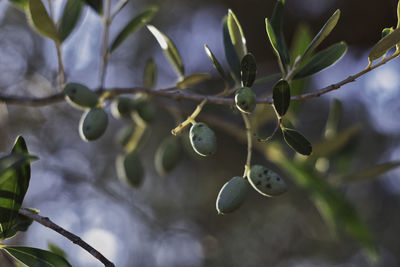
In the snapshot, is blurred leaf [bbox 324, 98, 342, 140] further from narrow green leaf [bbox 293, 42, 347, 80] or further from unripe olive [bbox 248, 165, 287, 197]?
unripe olive [bbox 248, 165, 287, 197]

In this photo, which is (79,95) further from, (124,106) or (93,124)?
(124,106)

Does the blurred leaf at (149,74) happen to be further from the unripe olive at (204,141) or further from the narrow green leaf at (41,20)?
the unripe olive at (204,141)

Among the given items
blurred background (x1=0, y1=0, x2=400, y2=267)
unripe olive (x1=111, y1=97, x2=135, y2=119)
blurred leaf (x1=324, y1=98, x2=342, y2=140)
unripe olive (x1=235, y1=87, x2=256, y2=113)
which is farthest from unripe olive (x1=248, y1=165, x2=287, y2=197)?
blurred background (x1=0, y1=0, x2=400, y2=267)

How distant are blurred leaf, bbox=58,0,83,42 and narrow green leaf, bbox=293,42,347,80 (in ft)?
1.52

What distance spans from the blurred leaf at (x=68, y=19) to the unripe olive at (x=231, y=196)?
48cm

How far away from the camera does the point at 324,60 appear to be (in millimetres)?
745

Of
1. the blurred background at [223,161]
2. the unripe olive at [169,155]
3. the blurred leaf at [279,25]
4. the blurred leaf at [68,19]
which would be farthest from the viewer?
the blurred background at [223,161]

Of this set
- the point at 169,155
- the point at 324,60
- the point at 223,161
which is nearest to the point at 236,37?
the point at 324,60

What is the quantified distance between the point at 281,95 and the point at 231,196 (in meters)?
0.16

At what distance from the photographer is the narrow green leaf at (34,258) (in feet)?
1.97

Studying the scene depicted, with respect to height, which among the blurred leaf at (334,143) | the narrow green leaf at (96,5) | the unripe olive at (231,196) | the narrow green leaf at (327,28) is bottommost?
the blurred leaf at (334,143)

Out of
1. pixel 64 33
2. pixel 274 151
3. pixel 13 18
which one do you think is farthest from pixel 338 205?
pixel 13 18

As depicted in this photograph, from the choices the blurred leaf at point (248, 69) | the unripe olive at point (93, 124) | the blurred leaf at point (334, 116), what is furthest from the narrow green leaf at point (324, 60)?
the blurred leaf at point (334, 116)

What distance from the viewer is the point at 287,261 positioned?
2719mm
